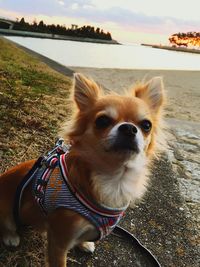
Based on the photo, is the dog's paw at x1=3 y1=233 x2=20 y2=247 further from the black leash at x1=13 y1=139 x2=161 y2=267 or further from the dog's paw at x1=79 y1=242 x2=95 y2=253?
the dog's paw at x1=79 y1=242 x2=95 y2=253

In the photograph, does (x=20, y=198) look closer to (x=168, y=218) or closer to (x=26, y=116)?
(x=168, y=218)

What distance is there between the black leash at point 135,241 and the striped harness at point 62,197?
68 centimetres

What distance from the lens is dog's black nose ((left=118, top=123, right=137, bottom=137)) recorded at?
2.25 m

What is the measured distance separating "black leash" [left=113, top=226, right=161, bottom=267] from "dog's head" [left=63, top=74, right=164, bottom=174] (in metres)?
0.81

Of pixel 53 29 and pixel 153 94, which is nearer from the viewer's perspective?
pixel 153 94

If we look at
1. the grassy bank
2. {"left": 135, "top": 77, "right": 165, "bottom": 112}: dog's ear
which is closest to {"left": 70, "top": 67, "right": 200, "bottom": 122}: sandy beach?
the grassy bank

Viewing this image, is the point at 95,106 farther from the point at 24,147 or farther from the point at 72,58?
the point at 72,58

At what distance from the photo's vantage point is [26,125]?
4707mm

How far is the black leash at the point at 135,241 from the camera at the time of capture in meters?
2.87

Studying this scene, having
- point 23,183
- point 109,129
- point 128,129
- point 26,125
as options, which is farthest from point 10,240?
point 26,125

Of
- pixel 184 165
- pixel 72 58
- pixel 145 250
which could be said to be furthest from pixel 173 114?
pixel 72 58

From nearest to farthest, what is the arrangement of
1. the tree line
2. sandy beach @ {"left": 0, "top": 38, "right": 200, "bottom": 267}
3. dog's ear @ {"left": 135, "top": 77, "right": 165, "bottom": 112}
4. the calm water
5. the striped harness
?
the striped harness
dog's ear @ {"left": 135, "top": 77, "right": 165, "bottom": 112}
sandy beach @ {"left": 0, "top": 38, "right": 200, "bottom": 267}
the calm water
the tree line

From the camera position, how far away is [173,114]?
27.9 feet

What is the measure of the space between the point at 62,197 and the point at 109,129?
1.70 ft
